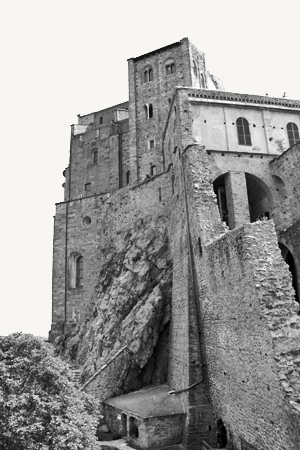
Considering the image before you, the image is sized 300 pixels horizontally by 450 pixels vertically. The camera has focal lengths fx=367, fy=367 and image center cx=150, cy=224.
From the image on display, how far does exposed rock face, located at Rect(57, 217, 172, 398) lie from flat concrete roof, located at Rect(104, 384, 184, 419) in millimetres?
758

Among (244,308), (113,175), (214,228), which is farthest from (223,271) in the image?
(113,175)

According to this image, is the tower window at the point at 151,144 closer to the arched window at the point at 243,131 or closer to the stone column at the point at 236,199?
the arched window at the point at 243,131

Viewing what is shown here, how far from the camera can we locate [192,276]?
1800 centimetres

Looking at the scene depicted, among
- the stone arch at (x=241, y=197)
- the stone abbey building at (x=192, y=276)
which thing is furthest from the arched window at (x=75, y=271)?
the stone arch at (x=241, y=197)

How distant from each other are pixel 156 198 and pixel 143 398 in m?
12.7

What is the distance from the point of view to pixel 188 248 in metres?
18.7

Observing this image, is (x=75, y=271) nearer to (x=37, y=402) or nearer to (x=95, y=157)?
(x=95, y=157)

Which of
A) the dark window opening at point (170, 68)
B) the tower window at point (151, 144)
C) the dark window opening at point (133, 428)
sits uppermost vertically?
the dark window opening at point (170, 68)

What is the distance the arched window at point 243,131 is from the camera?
23484mm

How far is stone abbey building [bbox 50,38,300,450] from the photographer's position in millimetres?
12148

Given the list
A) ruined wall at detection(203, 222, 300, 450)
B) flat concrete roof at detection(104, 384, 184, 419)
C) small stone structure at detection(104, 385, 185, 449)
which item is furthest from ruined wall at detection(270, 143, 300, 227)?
small stone structure at detection(104, 385, 185, 449)

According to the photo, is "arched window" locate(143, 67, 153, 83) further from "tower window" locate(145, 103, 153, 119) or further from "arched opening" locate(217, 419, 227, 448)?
"arched opening" locate(217, 419, 227, 448)

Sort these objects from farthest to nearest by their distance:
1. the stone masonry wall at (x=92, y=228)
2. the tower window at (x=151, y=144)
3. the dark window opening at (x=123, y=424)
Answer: the tower window at (x=151, y=144) → the stone masonry wall at (x=92, y=228) → the dark window opening at (x=123, y=424)

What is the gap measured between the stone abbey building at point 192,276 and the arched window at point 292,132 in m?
0.08
